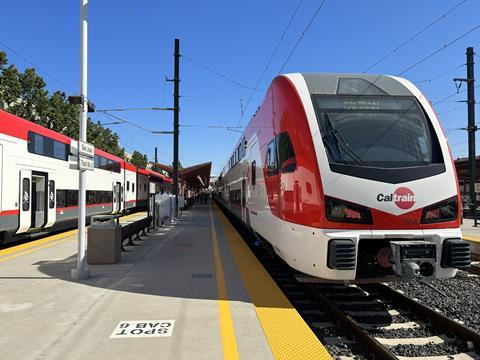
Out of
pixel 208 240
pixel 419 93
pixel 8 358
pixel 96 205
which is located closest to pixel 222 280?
pixel 8 358

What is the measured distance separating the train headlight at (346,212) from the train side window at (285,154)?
0.90 m

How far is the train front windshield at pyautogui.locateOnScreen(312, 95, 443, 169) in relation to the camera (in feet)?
18.6

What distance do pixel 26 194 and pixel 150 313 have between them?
8.17 metres

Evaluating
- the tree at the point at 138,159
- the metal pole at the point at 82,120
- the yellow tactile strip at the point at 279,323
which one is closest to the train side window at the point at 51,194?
the metal pole at the point at 82,120

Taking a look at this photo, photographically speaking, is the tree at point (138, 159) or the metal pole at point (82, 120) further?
the tree at point (138, 159)

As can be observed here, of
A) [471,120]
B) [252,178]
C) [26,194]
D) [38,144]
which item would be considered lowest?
[26,194]

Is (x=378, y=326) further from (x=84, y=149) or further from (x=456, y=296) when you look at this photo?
(x=84, y=149)

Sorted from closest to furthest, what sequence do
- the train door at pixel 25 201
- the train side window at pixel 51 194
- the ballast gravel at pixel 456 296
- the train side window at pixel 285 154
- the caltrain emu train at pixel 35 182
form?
the ballast gravel at pixel 456 296 < the train side window at pixel 285 154 < the caltrain emu train at pixel 35 182 < the train door at pixel 25 201 < the train side window at pixel 51 194

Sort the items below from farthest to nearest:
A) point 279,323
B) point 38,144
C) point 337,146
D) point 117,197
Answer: point 117,197, point 38,144, point 337,146, point 279,323

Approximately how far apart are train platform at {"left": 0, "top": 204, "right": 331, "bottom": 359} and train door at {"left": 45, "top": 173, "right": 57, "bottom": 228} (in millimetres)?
4567

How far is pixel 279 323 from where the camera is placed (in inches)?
189

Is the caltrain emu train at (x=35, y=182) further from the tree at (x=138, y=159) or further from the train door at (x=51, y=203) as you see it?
the tree at (x=138, y=159)

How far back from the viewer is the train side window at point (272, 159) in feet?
23.4

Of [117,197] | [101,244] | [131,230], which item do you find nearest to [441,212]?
[101,244]
